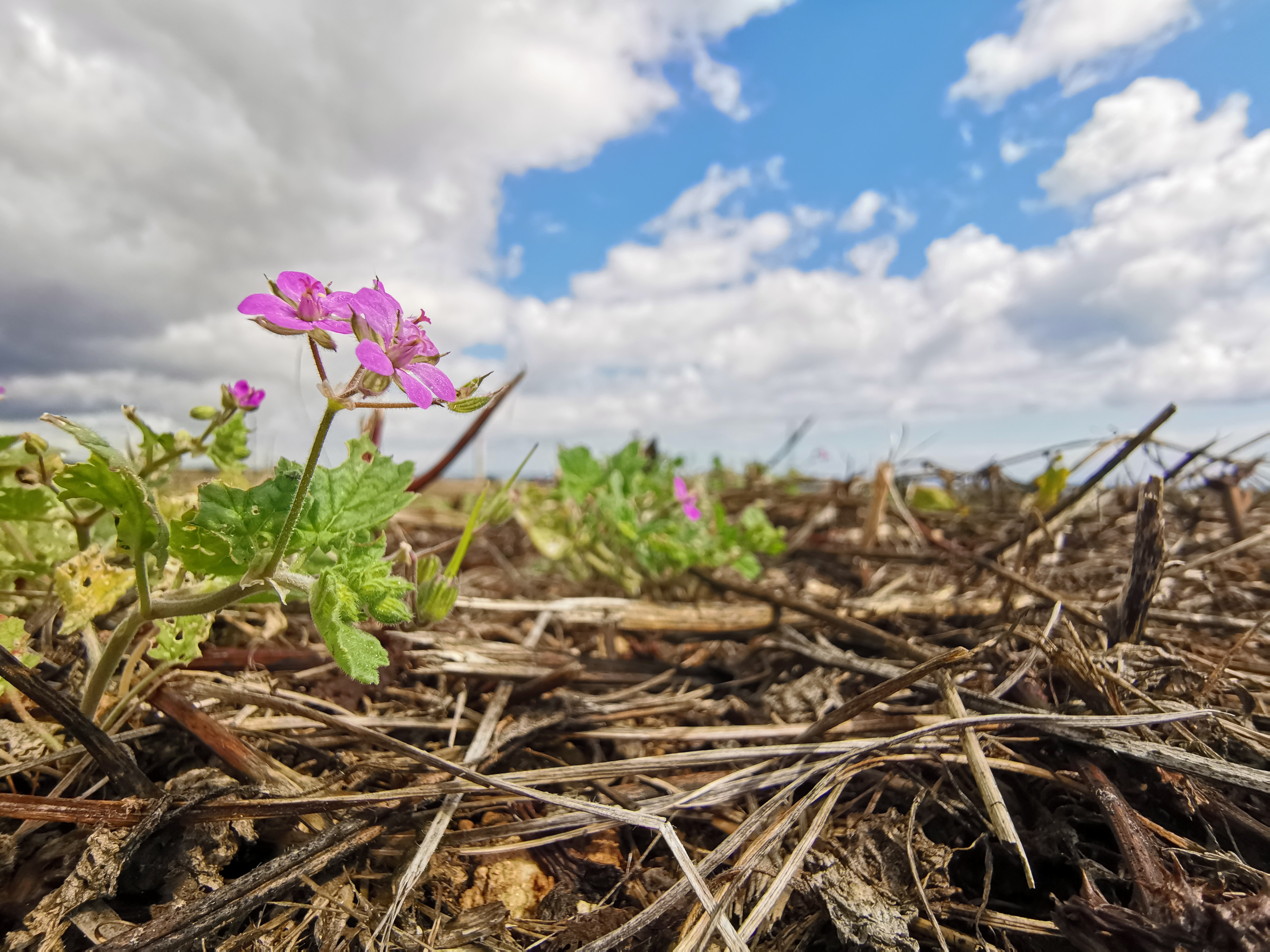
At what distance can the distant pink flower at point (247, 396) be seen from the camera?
1781mm

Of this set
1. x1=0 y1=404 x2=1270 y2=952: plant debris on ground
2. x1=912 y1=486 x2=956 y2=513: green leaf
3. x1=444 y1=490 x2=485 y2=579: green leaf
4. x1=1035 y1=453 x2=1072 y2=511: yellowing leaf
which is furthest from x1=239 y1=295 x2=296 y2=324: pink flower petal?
x1=912 y1=486 x2=956 y2=513: green leaf

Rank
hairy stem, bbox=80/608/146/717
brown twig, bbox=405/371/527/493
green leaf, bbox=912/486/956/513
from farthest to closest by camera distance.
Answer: green leaf, bbox=912/486/956/513 < brown twig, bbox=405/371/527/493 < hairy stem, bbox=80/608/146/717

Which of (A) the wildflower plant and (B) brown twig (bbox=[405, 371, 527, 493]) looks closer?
(A) the wildflower plant

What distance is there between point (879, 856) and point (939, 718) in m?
0.43

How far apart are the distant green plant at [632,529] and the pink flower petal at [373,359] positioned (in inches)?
82.3

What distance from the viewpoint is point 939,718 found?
172 centimetres

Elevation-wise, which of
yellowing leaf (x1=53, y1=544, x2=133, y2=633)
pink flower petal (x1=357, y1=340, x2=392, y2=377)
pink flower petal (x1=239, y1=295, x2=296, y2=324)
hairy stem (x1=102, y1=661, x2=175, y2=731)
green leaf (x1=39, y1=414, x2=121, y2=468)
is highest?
pink flower petal (x1=239, y1=295, x2=296, y2=324)

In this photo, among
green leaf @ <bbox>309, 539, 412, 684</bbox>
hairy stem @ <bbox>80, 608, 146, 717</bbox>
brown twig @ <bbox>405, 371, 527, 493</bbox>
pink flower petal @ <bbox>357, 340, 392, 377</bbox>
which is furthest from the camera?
brown twig @ <bbox>405, 371, 527, 493</bbox>

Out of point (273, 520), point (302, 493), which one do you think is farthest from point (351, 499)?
point (302, 493)

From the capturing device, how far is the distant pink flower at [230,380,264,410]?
178 cm

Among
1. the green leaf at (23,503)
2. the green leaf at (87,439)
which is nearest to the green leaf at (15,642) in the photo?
the green leaf at (23,503)

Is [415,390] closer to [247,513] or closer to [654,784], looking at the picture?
[247,513]

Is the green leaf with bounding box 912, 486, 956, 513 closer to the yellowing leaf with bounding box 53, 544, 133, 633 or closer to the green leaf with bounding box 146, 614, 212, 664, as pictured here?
the green leaf with bounding box 146, 614, 212, 664

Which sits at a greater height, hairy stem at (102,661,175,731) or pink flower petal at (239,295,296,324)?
pink flower petal at (239,295,296,324)
